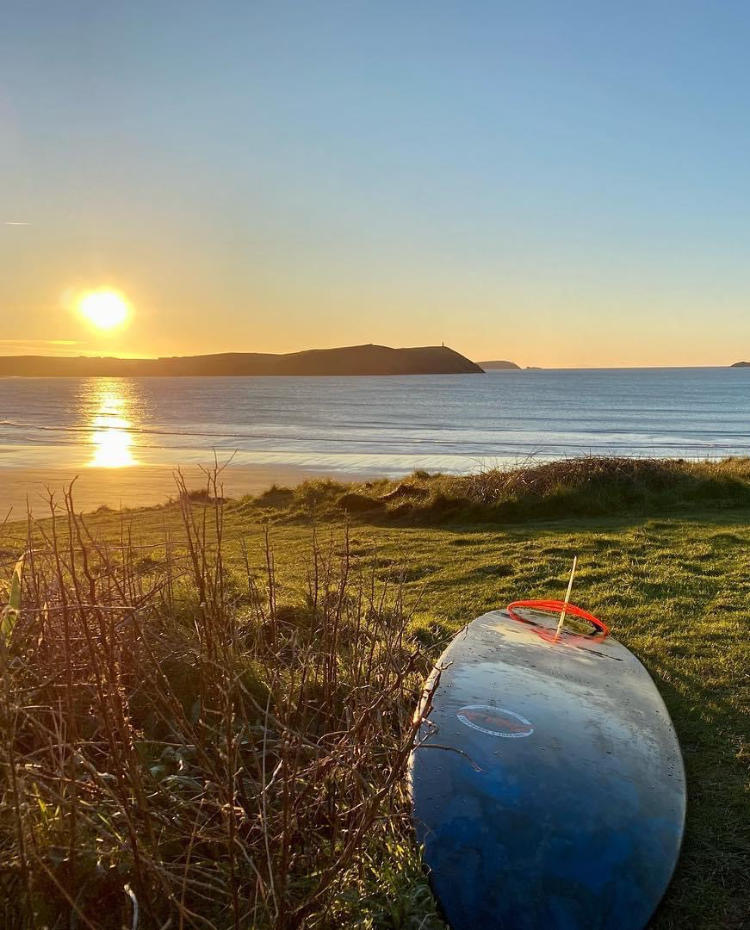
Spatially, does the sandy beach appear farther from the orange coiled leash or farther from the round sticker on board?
the round sticker on board

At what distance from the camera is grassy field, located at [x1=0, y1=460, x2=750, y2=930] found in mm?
2580

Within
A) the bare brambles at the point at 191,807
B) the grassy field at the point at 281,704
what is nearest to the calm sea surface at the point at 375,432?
the grassy field at the point at 281,704

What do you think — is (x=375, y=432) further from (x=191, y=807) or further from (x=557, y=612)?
(x=191, y=807)

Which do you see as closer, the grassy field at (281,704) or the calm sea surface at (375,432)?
the grassy field at (281,704)

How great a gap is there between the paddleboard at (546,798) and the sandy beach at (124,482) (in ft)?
51.9

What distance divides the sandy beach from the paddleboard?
623 inches

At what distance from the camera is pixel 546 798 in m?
Result: 3.43

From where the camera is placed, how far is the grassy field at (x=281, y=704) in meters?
2.58

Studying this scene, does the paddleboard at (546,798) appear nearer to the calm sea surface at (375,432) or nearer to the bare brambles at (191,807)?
the bare brambles at (191,807)

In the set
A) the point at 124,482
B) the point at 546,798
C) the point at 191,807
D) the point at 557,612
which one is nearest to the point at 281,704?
the point at 191,807

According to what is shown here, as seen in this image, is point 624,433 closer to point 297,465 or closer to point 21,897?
point 297,465

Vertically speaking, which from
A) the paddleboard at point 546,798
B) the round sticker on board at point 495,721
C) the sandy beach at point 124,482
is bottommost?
the sandy beach at point 124,482

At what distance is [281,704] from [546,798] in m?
1.35

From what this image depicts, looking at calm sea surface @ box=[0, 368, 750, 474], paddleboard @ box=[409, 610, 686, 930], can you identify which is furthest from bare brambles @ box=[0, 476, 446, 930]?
calm sea surface @ box=[0, 368, 750, 474]
